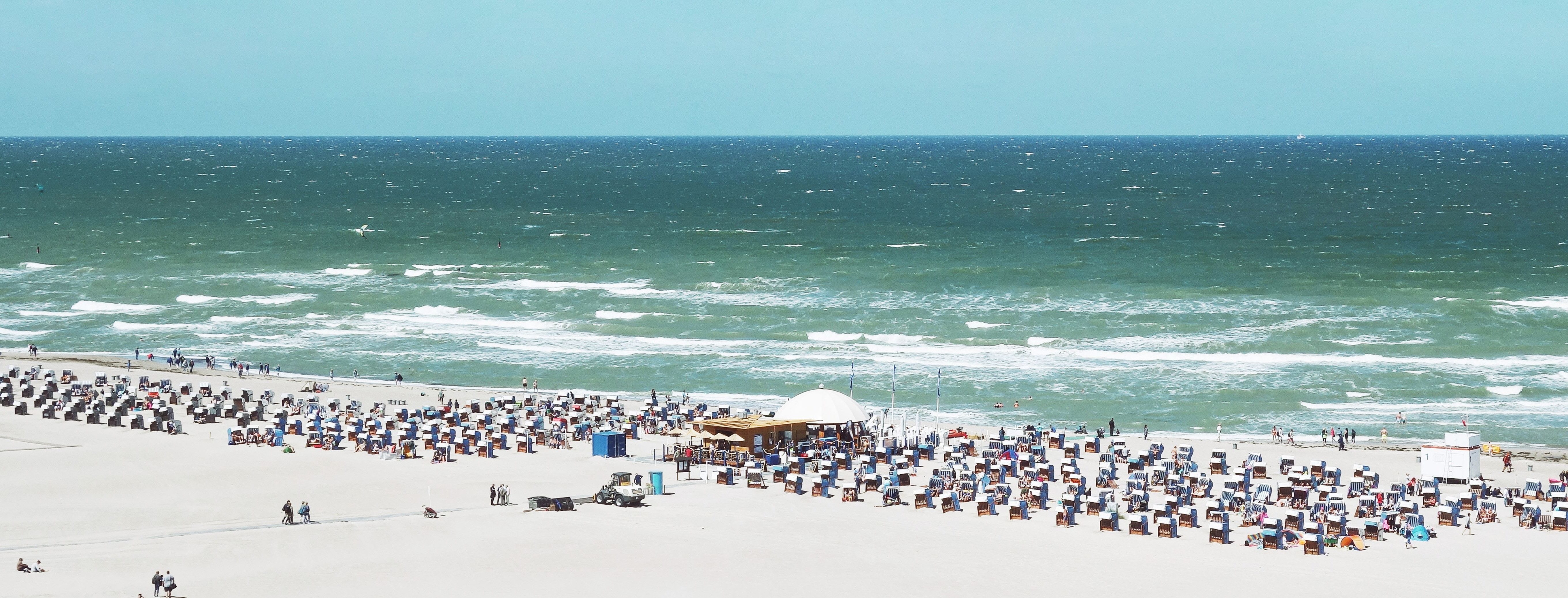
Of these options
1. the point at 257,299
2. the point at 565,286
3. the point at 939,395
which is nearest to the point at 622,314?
the point at 565,286

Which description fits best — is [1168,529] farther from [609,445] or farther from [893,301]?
[893,301]

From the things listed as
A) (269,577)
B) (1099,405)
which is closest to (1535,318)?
(1099,405)

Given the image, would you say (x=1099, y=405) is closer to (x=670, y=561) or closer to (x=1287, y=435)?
(x=1287, y=435)

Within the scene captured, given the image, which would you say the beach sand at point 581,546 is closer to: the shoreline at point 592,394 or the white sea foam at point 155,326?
the shoreline at point 592,394

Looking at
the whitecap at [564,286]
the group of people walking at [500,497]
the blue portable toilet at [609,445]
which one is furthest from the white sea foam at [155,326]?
the group of people walking at [500,497]

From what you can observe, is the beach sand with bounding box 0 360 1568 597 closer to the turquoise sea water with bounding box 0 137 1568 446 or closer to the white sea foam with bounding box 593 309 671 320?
the turquoise sea water with bounding box 0 137 1568 446

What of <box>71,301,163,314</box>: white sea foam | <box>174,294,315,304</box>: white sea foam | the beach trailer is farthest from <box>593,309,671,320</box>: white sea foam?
the beach trailer
